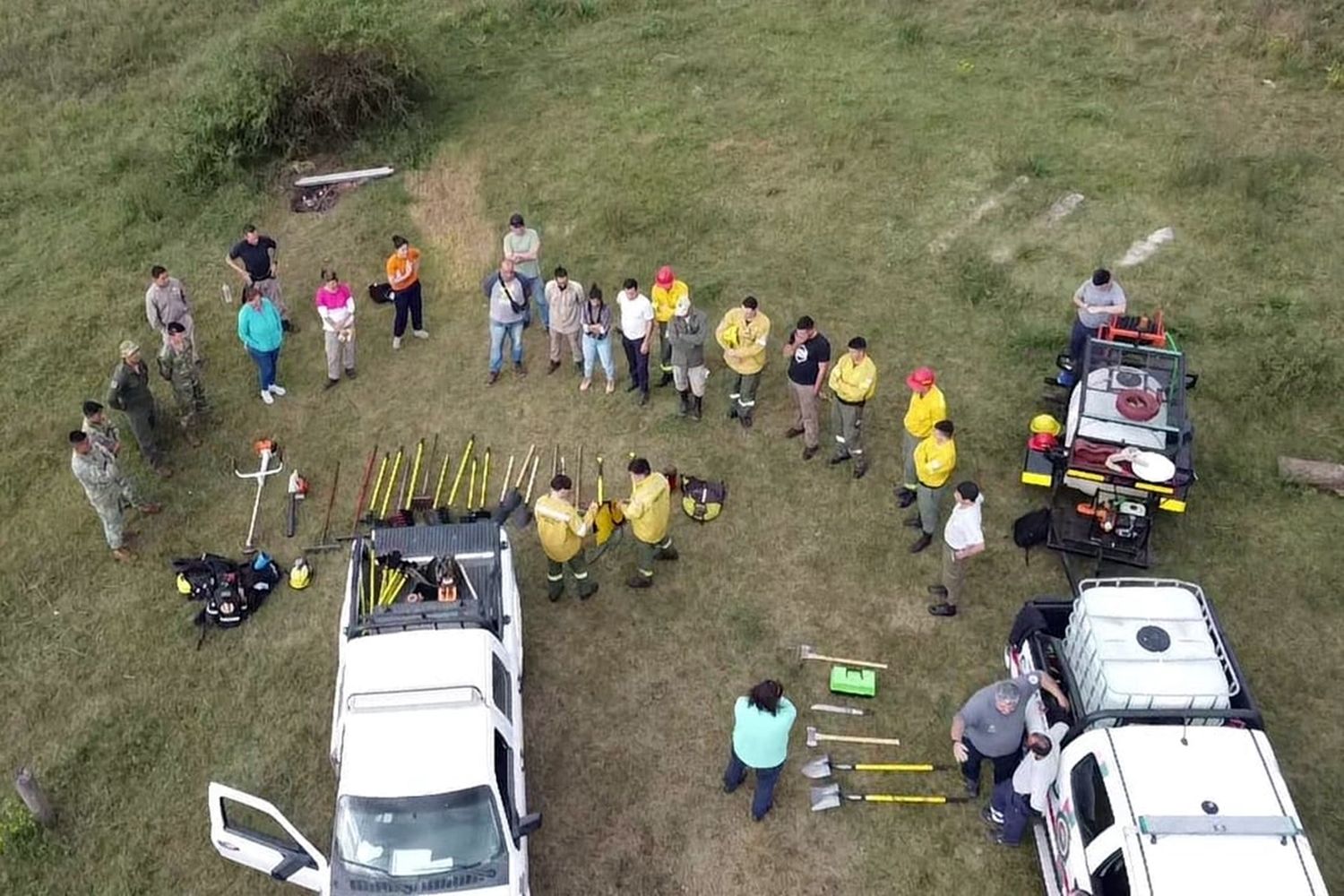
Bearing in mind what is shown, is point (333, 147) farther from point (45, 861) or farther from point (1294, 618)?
point (1294, 618)

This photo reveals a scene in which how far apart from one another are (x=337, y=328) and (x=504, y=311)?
7.46 feet

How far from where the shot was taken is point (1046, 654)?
9.47 metres

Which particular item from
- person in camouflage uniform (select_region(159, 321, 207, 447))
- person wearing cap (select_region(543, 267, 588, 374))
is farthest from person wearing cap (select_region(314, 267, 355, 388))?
person wearing cap (select_region(543, 267, 588, 374))

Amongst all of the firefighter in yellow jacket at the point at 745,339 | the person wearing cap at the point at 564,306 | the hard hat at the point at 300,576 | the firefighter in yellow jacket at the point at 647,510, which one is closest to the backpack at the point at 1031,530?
the firefighter in yellow jacket at the point at 745,339

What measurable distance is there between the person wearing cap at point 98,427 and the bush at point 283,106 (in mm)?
7606

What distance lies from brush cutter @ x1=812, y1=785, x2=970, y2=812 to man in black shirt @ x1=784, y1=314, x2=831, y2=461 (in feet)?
14.7

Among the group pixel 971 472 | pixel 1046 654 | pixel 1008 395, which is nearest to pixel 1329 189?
pixel 1008 395

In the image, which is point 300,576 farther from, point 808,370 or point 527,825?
point 808,370

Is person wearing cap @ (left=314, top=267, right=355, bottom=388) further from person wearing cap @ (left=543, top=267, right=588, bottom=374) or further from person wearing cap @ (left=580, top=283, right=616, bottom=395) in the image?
person wearing cap @ (left=580, top=283, right=616, bottom=395)

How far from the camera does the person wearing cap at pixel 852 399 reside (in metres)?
11.7

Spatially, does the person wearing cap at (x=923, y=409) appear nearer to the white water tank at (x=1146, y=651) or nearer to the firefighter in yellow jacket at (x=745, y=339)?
the firefighter in yellow jacket at (x=745, y=339)

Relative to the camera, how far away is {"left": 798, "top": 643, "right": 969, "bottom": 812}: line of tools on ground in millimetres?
9383

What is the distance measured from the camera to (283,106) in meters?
18.2

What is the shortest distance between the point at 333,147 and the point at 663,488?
11814 millimetres
